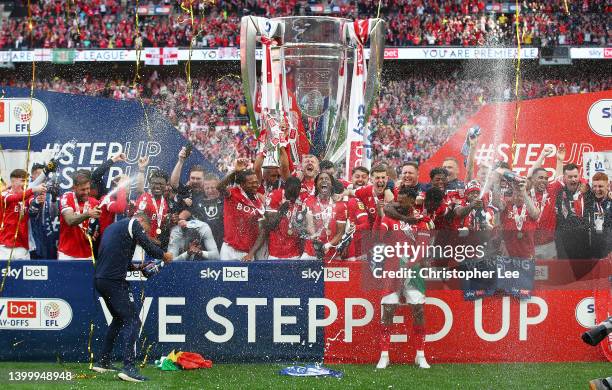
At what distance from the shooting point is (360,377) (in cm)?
710

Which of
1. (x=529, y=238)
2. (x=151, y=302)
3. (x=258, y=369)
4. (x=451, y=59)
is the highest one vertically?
(x=451, y=59)

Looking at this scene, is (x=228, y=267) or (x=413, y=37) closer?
(x=228, y=267)

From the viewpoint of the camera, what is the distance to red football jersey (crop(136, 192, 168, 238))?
810 centimetres

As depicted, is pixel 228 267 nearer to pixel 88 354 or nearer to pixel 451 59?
pixel 88 354

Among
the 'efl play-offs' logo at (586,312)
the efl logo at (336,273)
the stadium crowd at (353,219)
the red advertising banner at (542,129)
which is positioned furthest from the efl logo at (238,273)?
the red advertising banner at (542,129)

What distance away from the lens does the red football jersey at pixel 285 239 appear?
794cm

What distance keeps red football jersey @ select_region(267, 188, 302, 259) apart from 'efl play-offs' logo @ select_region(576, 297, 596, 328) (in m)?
2.61

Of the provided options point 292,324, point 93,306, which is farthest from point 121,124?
point 292,324

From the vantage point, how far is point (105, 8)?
27.8m

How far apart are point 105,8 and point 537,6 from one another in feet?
44.3

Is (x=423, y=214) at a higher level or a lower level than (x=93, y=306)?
higher

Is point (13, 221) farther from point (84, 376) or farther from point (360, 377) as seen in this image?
point (360, 377)

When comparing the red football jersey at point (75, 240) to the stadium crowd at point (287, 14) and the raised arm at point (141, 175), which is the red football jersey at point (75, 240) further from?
the stadium crowd at point (287, 14)

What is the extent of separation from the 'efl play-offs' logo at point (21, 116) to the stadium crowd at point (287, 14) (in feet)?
50.9
